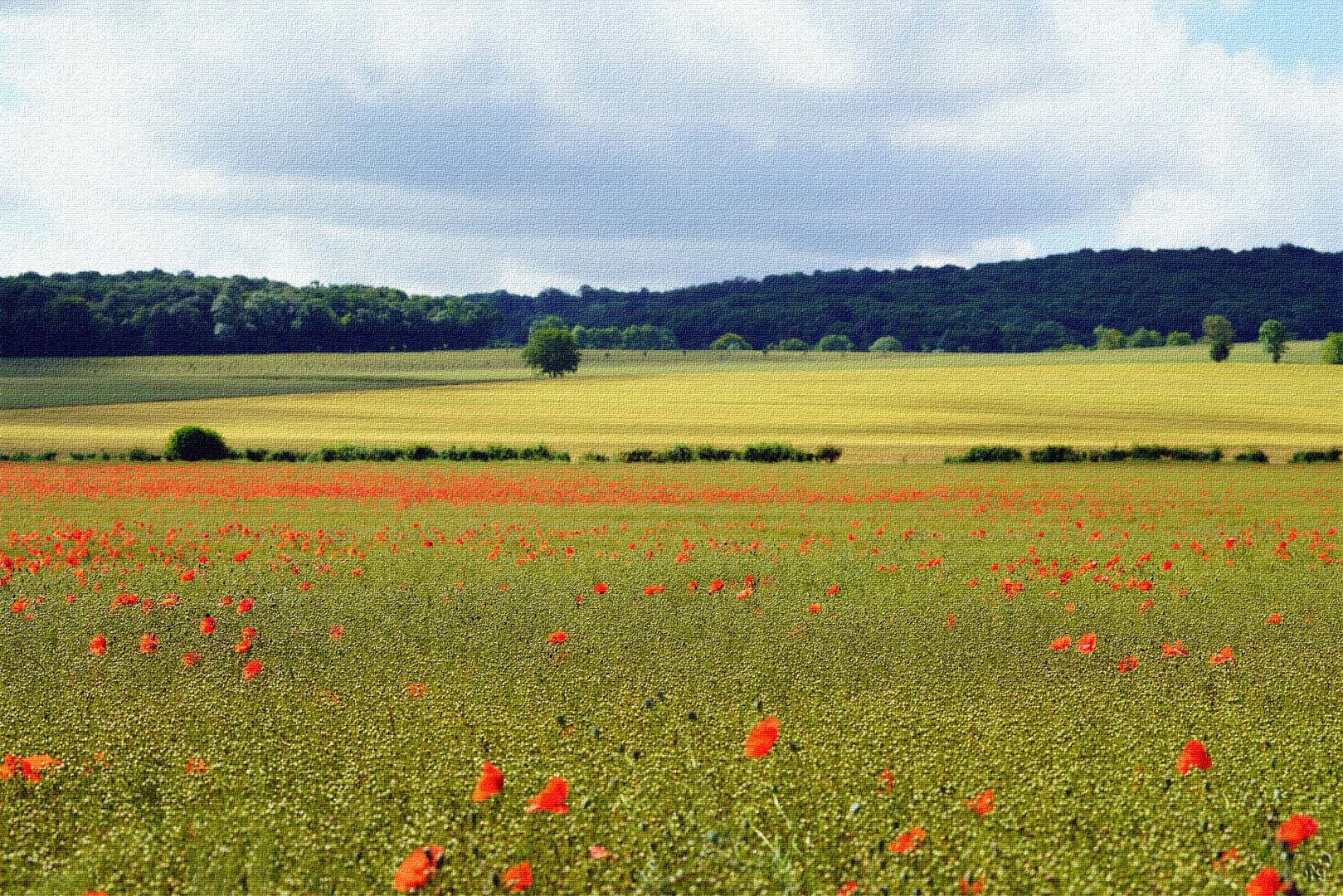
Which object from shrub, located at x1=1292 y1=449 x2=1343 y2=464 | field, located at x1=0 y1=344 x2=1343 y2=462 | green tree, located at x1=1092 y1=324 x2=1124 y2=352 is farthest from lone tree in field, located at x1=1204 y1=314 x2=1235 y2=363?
shrub, located at x1=1292 y1=449 x2=1343 y2=464

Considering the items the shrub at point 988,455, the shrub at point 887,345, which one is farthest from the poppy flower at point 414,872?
the shrub at point 887,345

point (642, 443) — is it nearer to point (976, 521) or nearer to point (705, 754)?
point (976, 521)

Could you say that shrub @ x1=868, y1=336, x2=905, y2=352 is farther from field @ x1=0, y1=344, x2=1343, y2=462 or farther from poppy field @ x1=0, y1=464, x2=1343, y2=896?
poppy field @ x1=0, y1=464, x2=1343, y2=896

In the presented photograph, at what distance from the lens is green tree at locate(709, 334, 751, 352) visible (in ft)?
314

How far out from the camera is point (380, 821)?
226 inches

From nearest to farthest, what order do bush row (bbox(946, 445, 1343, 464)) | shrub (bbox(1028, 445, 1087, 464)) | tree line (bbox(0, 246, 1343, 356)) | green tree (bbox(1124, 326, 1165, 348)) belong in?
bush row (bbox(946, 445, 1343, 464)) < shrub (bbox(1028, 445, 1087, 464)) < tree line (bbox(0, 246, 1343, 356)) < green tree (bbox(1124, 326, 1165, 348))

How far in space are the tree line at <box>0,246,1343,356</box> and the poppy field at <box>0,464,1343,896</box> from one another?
46901mm

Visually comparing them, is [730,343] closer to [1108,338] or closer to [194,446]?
[1108,338]

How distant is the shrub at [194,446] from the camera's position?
114 ft

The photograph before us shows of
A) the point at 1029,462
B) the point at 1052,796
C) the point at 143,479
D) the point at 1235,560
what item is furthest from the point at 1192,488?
the point at 143,479

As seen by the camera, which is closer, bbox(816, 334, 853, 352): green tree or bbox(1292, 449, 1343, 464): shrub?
bbox(1292, 449, 1343, 464): shrub

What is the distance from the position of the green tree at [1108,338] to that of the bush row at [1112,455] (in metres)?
54.7

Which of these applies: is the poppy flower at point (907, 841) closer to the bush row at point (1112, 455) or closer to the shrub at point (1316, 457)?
the bush row at point (1112, 455)

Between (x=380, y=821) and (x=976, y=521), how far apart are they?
1402cm
